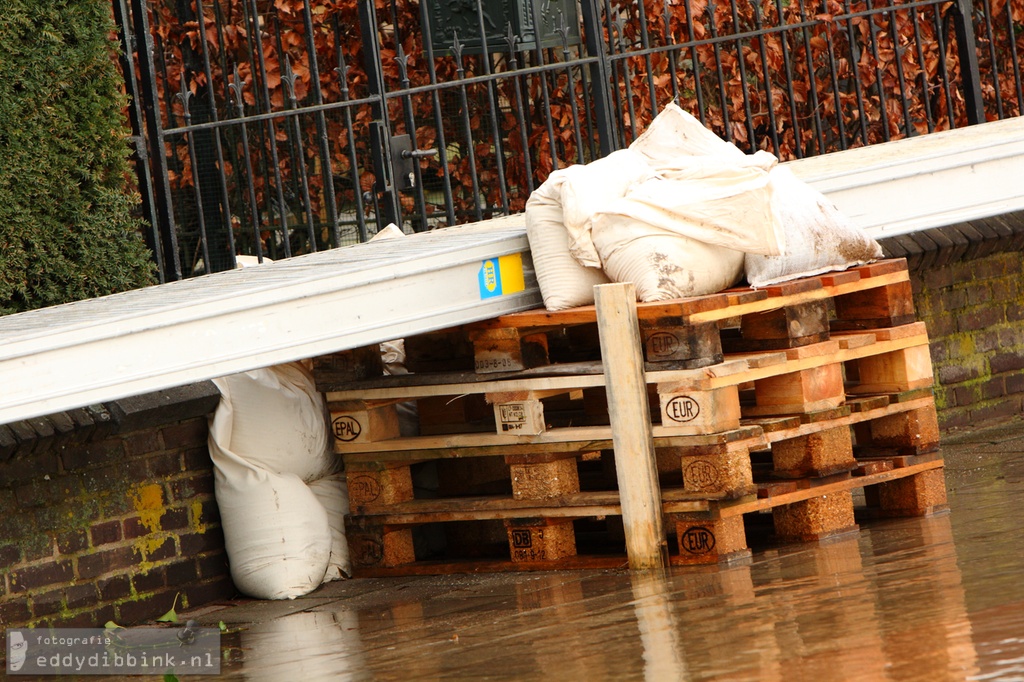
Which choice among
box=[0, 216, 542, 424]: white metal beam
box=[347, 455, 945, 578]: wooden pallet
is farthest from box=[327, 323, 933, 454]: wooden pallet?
box=[0, 216, 542, 424]: white metal beam

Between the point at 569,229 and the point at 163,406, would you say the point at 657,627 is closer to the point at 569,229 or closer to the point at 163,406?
the point at 569,229

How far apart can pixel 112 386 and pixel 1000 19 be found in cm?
779

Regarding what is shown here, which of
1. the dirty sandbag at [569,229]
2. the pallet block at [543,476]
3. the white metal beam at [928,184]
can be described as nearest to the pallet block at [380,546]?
the pallet block at [543,476]

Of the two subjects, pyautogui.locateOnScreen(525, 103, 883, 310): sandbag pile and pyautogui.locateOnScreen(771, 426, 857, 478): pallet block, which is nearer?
pyautogui.locateOnScreen(525, 103, 883, 310): sandbag pile

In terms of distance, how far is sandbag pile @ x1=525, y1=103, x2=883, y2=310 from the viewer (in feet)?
17.6

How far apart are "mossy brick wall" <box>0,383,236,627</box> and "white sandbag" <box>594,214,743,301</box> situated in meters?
1.66

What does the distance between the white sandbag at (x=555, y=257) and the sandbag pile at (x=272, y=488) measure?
1203 millimetres

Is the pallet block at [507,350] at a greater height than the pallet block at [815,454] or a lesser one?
greater

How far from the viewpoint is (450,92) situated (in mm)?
9250

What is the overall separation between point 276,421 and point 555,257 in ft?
4.36

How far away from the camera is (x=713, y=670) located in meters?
3.86

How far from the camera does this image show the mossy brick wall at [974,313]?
7641mm

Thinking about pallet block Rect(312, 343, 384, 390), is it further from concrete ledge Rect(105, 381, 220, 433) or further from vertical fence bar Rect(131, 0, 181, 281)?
vertical fence bar Rect(131, 0, 181, 281)

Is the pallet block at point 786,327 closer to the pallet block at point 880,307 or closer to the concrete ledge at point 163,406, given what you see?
the pallet block at point 880,307
